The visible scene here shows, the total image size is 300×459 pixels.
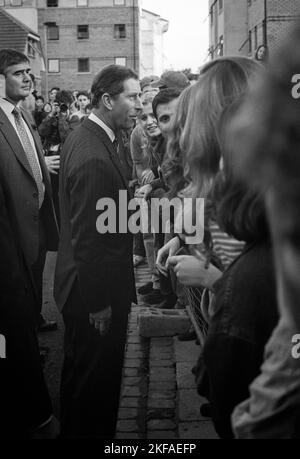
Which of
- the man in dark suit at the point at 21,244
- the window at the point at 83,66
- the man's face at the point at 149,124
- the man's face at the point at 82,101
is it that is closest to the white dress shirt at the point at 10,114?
the man in dark suit at the point at 21,244

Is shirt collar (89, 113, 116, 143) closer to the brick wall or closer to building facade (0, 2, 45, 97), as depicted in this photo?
building facade (0, 2, 45, 97)

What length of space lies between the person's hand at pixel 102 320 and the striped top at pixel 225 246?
1417 millimetres

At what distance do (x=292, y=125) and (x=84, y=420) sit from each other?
10.7 ft

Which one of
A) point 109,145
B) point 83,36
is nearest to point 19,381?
point 109,145

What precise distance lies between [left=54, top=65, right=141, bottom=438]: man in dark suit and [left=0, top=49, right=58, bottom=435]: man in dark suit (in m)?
→ 0.21

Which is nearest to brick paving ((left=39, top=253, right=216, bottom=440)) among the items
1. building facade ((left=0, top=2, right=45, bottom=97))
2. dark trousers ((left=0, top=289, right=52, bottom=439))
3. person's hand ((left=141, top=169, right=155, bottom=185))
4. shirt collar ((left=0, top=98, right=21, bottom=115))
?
dark trousers ((left=0, top=289, right=52, bottom=439))

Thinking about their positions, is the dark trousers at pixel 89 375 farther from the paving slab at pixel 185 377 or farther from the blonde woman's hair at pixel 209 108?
the blonde woman's hair at pixel 209 108

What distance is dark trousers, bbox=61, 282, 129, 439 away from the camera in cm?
366

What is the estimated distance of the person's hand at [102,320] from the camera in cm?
354

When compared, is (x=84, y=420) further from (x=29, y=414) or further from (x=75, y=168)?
(x=75, y=168)

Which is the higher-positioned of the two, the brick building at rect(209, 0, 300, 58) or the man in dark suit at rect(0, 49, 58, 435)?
the brick building at rect(209, 0, 300, 58)

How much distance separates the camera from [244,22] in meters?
39.8

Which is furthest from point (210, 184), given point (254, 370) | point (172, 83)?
point (172, 83)
